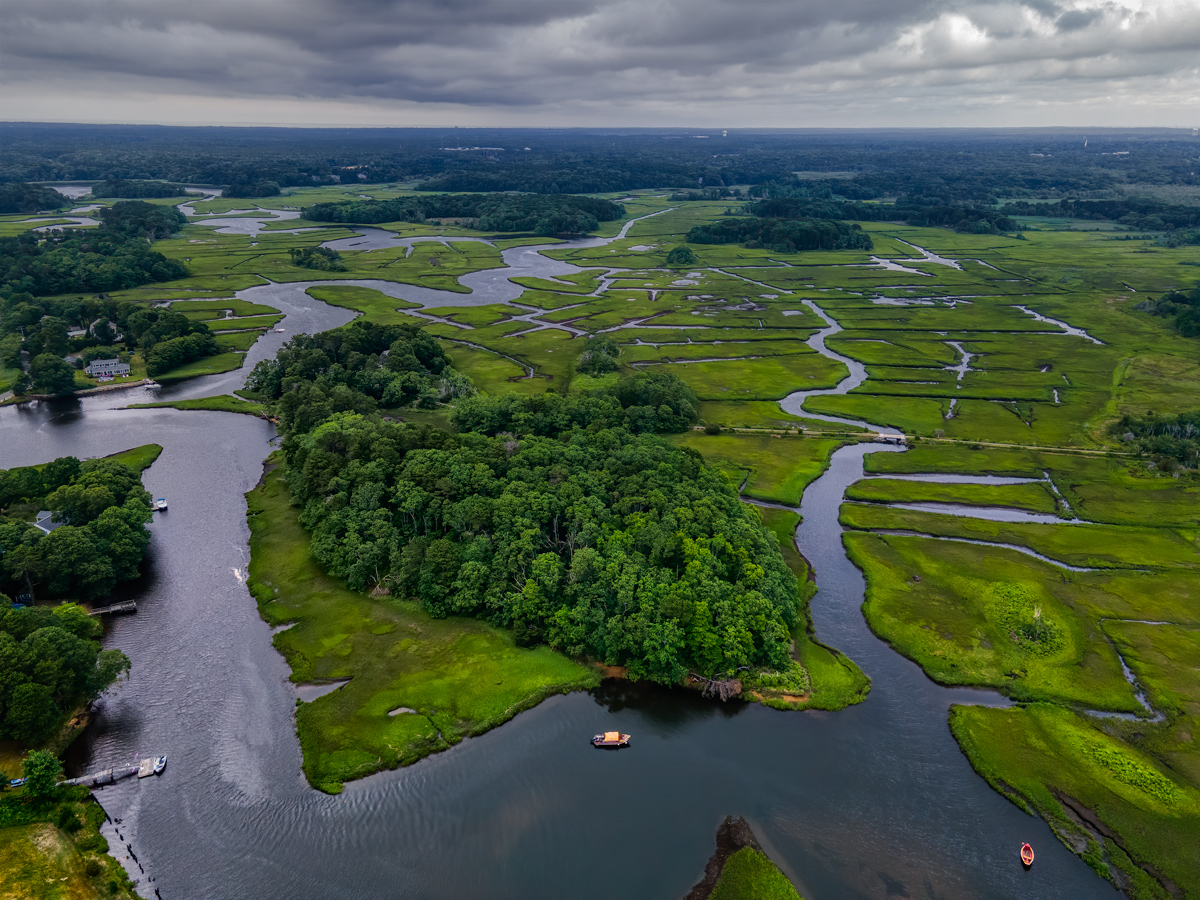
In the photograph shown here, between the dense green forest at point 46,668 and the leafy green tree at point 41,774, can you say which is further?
the dense green forest at point 46,668

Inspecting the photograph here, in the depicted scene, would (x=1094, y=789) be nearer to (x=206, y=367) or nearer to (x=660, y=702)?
(x=660, y=702)

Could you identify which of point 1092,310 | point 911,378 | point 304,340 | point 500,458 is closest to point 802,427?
point 911,378

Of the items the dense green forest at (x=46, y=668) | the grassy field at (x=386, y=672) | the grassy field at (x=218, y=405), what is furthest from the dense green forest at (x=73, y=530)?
the grassy field at (x=218, y=405)

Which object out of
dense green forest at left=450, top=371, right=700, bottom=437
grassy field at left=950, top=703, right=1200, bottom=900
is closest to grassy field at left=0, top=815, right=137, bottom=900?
grassy field at left=950, top=703, right=1200, bottom=900

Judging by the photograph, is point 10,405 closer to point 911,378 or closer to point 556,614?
point 556,614

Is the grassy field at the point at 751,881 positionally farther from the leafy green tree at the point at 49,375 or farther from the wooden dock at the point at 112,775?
the leafy green tree at the point at 49,375

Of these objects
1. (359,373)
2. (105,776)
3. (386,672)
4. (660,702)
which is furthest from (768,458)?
(105,776)
